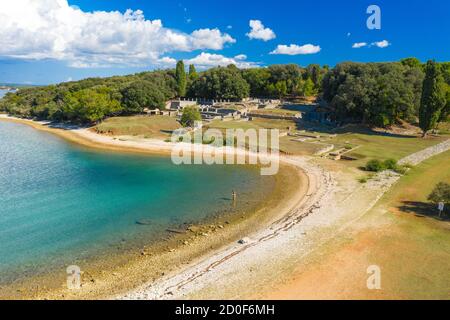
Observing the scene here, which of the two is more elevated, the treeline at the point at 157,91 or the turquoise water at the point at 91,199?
the treeline at the point at 157,91

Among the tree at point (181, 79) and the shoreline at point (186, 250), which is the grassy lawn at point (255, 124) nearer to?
the shoreline at point (186, 250)

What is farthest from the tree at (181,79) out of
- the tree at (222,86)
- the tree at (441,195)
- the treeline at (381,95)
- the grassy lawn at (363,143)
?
the tree at (441,195)

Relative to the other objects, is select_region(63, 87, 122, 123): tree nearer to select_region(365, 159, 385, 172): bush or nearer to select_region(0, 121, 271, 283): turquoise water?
select_region(0, 121, 271, 283): turquoise water

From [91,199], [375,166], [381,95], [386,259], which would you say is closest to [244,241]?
[386,259]

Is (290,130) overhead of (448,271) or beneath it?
overhead

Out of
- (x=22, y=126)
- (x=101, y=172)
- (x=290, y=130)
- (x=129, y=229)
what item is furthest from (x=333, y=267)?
(x=22, y=126)

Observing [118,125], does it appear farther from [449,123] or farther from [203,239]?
[449,123]
